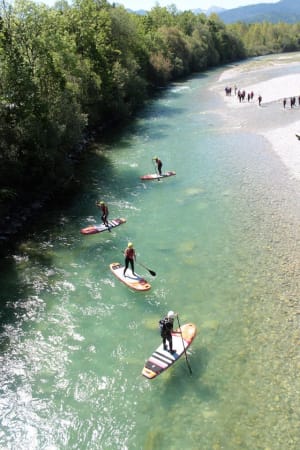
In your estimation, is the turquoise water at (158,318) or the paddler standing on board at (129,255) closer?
the turquoise water at (158,318)

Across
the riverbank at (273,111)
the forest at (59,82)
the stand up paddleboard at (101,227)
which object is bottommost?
the stand up paddleboard at (101,227)

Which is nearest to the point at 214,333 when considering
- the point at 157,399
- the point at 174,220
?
the point at 157,399

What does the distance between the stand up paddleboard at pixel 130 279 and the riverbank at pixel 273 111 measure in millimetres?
19080

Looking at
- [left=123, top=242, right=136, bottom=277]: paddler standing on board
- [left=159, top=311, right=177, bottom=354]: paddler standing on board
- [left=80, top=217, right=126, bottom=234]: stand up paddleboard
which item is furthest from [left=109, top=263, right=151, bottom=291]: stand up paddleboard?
[left=80, top=217, right=126, bottom=234]: stand up paddleboard

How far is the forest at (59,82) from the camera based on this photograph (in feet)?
98.7

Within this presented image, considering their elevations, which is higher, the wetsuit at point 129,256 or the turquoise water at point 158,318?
the wetsuit at point 129,256

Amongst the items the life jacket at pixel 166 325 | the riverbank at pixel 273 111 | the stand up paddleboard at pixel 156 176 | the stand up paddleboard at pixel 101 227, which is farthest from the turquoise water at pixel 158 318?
the riverbank at pixel 273 111

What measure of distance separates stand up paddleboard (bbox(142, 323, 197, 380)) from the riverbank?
69.7 feet

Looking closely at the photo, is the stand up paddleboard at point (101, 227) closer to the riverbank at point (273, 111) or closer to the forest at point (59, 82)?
the forest at point (59, 82)

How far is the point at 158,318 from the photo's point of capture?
1898 cm

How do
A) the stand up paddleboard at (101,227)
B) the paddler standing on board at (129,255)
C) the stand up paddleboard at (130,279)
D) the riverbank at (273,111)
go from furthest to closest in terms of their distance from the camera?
the riverbank at (273,111) → the stand up paddleboard at (101,227) → the paddler standing on board at (129,255) → the stand up paddleboard at (130,279)

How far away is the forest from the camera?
30.1 metres

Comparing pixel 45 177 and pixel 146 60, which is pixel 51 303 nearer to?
pixel 45 177

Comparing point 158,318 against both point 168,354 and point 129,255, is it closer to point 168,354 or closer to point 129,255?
point 168,354
